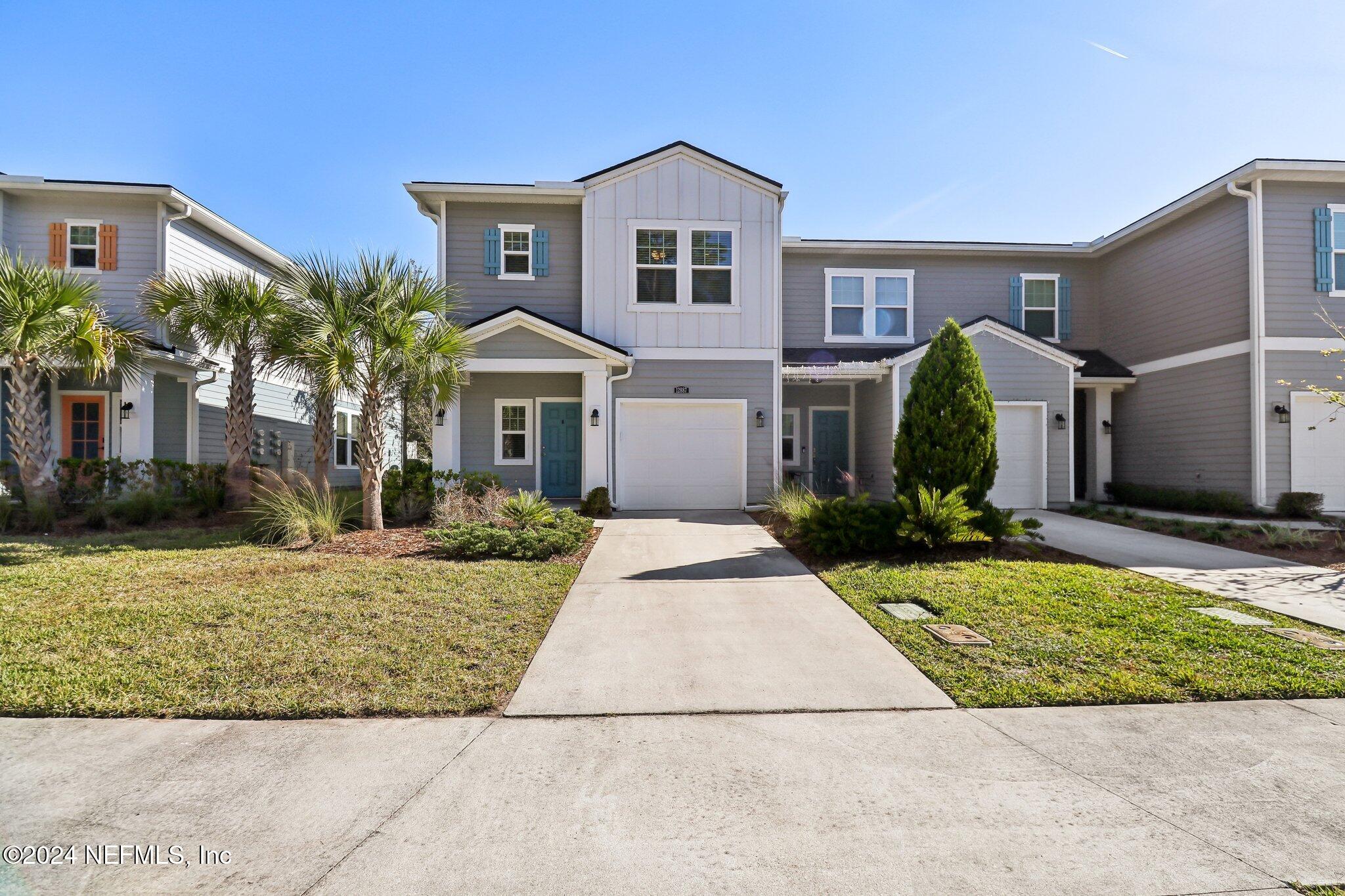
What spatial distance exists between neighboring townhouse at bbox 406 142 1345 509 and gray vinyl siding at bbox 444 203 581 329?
0.10 feet

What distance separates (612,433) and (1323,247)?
13.8 metres

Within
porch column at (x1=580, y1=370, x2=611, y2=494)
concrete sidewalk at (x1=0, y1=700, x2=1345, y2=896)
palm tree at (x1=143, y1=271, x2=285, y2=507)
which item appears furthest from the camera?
porch column at (x1=580, y1=370, x2=611, y2=494)

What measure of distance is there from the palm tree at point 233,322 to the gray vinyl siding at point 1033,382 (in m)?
11.8

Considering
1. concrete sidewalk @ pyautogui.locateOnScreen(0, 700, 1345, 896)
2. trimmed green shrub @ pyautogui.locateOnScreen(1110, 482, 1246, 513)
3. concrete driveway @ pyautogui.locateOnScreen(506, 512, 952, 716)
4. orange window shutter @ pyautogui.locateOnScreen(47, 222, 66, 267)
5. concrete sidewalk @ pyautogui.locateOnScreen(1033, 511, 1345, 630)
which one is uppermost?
orange window shutter @ pyautogui.locateOnScreen(47, 222, 66, 267)

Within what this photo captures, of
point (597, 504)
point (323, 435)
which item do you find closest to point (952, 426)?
point (597, 504)

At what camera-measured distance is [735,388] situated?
13023mm

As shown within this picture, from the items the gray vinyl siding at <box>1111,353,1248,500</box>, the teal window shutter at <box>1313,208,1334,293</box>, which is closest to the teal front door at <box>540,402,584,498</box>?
the gray vinyl siding at <box>1111,353,1248,500</box>

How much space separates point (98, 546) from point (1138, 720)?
11200 millimetres

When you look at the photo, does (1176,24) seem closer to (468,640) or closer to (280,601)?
(468,640)

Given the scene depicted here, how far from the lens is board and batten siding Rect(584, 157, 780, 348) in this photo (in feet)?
42.4

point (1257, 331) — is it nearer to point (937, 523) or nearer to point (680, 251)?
point (937, 523)

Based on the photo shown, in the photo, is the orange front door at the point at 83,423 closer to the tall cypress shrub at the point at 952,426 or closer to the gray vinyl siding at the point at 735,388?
the gray vinyl siding at the point at 735,388

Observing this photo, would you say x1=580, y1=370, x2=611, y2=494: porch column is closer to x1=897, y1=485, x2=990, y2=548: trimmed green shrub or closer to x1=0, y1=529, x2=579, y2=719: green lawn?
x1=0, y1=529, x2=579, y2=719: green lawn

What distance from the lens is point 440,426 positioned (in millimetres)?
12047
